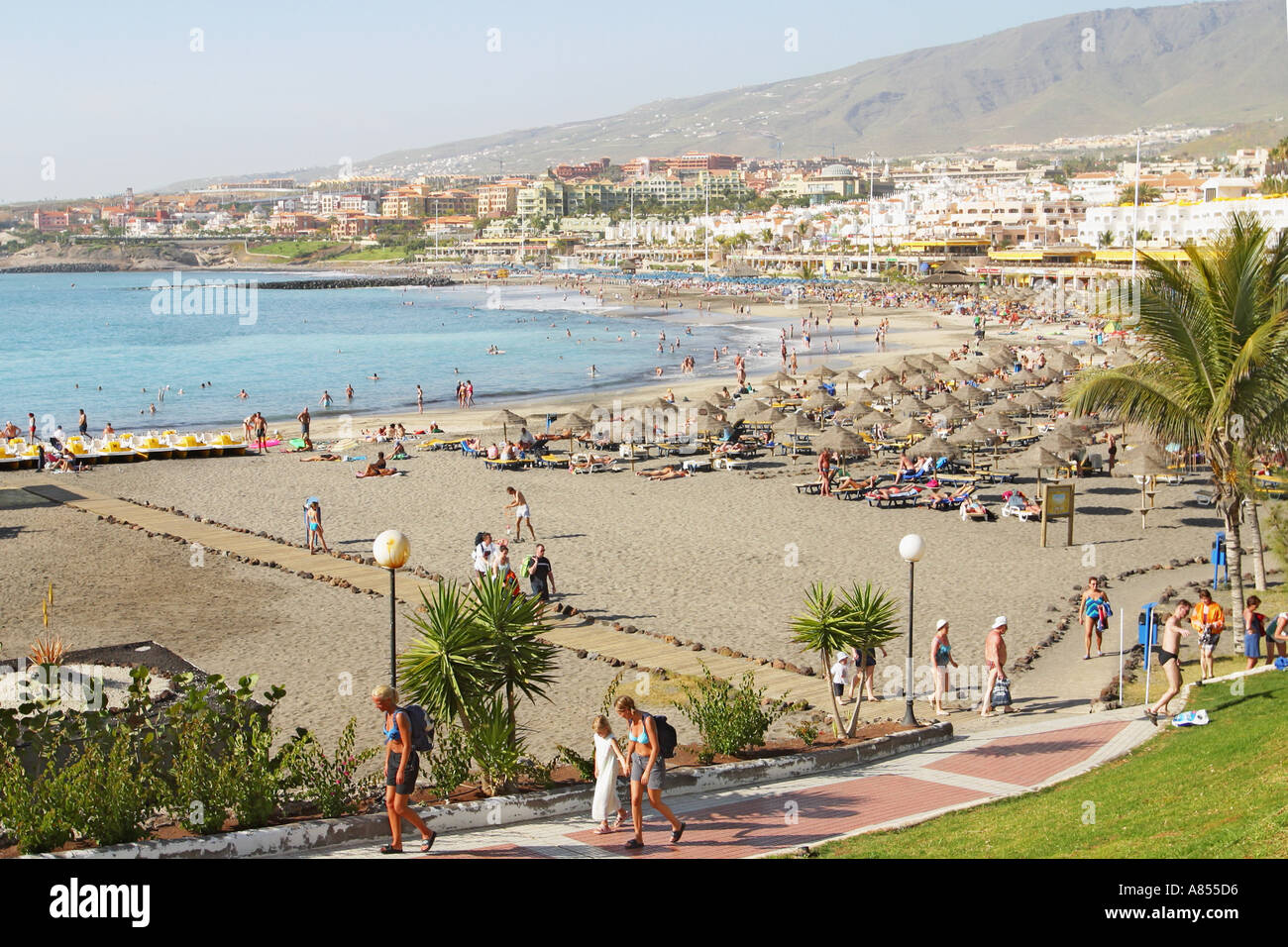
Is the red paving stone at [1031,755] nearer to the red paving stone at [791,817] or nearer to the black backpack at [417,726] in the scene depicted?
the red paving stone at [791,817]

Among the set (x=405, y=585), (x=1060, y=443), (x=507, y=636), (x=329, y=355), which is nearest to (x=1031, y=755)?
(x=507, y=636)

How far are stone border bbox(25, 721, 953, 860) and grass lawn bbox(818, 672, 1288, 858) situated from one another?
1.56 m

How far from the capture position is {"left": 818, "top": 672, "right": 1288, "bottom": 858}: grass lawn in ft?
19.4

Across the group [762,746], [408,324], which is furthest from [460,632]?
[408,324]

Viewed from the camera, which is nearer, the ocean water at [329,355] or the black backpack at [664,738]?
the black backpack at [664,738]

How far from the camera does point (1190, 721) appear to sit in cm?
956

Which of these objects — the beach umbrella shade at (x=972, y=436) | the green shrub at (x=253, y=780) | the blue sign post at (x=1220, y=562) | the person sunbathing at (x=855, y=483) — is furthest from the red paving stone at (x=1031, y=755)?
the beach umbrella shade at (x=972, y=436)

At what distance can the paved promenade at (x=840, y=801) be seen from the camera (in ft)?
23.5

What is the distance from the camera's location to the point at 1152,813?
6.82 metres

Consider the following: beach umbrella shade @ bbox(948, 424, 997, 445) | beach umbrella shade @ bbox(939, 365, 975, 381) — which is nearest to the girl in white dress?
beach umbrella shade @ bbox(948, 424, 997, 445)

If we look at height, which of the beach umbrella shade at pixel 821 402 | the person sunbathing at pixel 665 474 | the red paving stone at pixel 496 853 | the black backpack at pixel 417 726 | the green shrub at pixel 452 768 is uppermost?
the beach umbrella shade at pixel 821 402

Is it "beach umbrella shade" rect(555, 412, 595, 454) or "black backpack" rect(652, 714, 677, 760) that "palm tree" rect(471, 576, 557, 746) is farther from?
"beach umbrella shade" rect(555, 412, 595, 454)

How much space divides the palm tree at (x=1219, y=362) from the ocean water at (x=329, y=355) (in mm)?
30345
